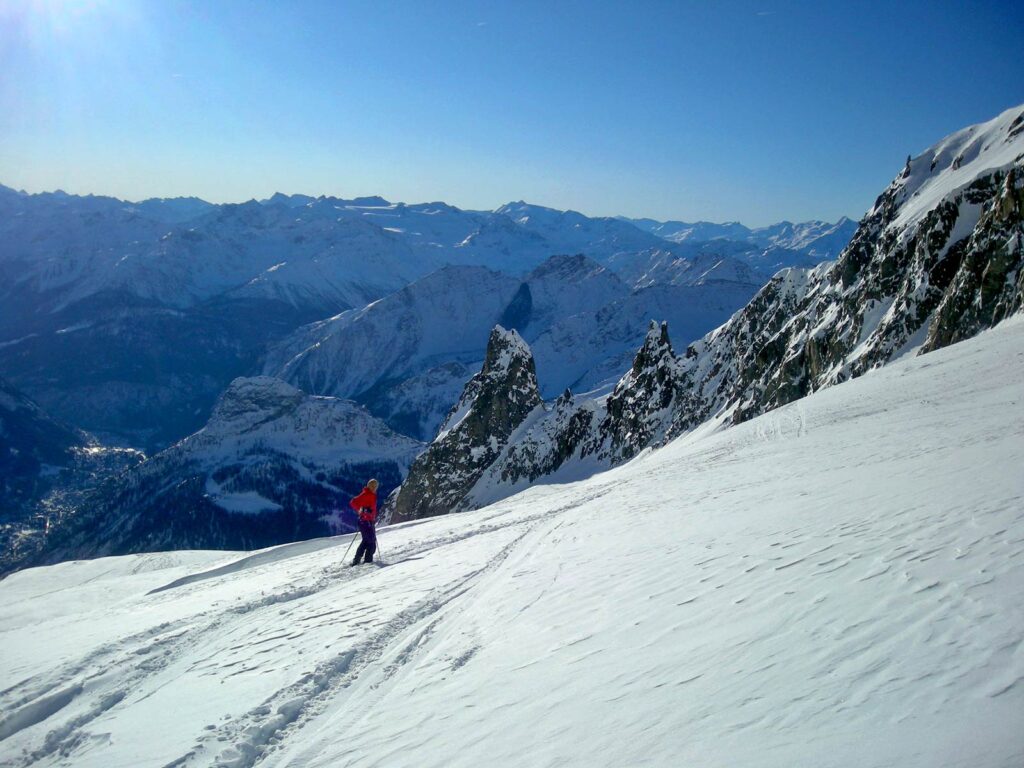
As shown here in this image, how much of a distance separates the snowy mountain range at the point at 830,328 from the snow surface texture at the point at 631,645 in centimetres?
2095

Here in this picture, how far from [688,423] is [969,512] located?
5119 centimetres

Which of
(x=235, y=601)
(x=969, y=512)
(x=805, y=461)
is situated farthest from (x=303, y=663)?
(x=805, y=461)

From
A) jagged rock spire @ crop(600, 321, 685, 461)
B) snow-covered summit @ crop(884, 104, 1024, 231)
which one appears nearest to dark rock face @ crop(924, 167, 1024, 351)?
snow-covered summit @ crop(884, 104, 1024, 231)

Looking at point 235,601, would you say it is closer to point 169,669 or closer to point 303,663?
point 169,669

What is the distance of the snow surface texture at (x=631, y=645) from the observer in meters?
5.42

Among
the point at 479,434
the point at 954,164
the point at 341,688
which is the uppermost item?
the point at 954,164

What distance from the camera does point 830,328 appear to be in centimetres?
4638

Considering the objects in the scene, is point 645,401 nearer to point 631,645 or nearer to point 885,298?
point 885,298

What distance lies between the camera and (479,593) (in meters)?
12.6

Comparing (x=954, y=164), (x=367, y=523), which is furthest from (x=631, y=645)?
(x=954, y=164)

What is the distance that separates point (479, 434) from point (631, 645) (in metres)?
73.3

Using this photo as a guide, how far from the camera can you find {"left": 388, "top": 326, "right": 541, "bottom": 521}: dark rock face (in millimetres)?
78125

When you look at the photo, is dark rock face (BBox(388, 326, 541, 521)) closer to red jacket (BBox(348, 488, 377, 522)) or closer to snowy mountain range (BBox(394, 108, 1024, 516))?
snowy mountain range (BBox(394, 108, 1024, 516))

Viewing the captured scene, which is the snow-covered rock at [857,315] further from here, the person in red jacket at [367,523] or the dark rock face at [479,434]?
the person in red jacket at [367,523]
